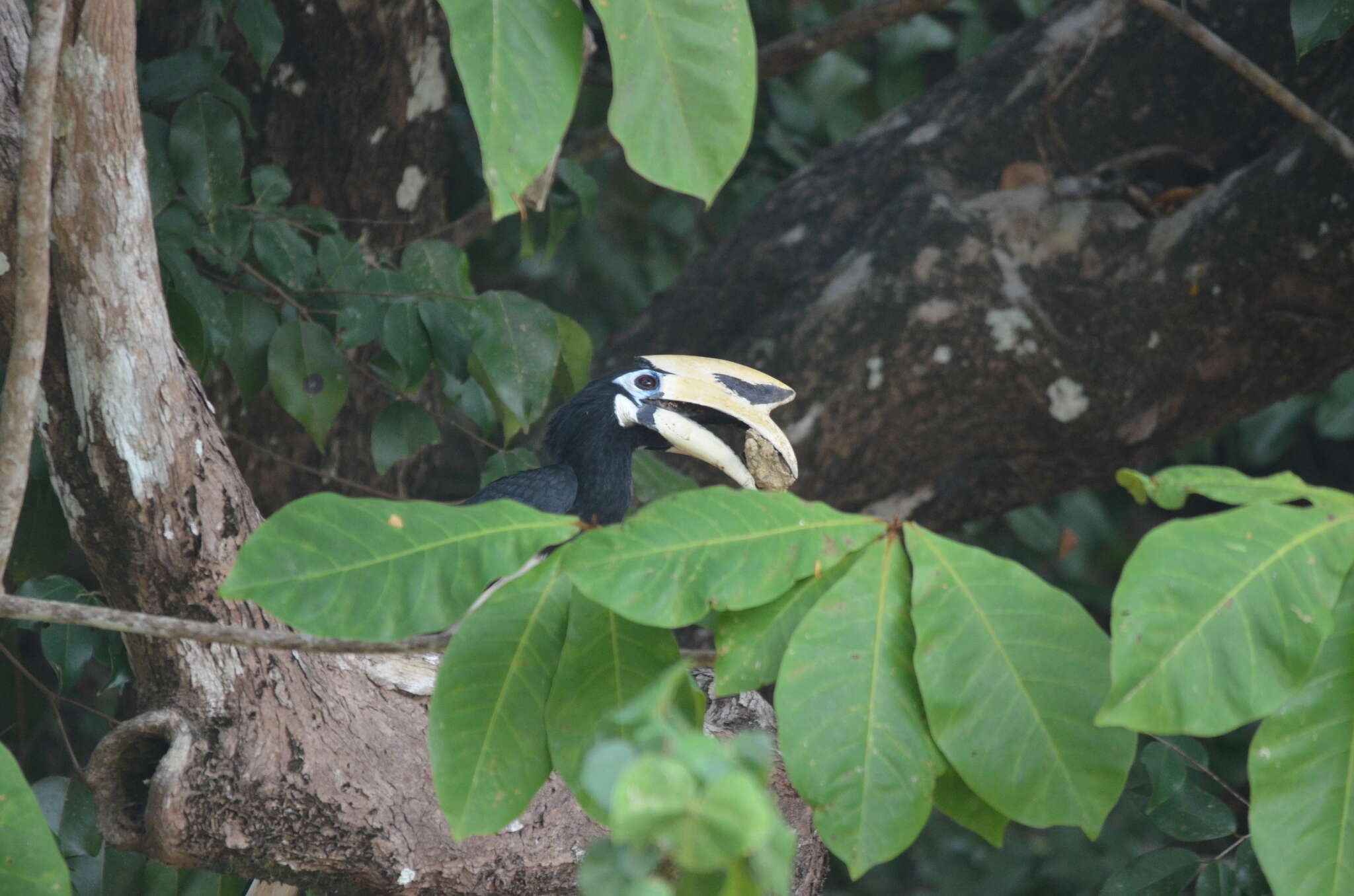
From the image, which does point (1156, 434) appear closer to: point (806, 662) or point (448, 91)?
point (448, 91)

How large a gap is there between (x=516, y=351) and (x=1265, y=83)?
1120 mm

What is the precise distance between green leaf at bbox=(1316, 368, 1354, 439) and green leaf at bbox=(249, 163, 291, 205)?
2390mm

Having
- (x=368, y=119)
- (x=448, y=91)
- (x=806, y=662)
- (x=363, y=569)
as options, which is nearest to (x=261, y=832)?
(x=363, y=569)

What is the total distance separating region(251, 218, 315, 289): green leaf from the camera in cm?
179

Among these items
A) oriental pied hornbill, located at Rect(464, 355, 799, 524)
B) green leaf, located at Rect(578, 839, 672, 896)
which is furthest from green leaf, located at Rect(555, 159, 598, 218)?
green leaf, located at Rect(578, 839, 672, 896)

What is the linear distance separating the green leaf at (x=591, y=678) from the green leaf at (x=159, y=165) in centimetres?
109

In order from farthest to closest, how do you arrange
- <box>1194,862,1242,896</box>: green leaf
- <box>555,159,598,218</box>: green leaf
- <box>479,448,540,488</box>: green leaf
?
<box>555,159,598,218</box>: green leaf, <box>479,448,540,488</box>: green leaf, <box>1194,862,1242,896</box>: green leaf

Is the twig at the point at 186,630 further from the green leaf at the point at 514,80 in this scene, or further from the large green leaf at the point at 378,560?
the green leaf at the point at 514,80

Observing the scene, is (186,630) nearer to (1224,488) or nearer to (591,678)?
(591,678)

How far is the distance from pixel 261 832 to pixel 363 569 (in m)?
0.56

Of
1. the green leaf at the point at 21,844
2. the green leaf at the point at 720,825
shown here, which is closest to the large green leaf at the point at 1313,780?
the green leaf at the point at 720,825

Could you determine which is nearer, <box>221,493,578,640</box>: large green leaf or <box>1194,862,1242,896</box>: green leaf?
<box>221,493,578,640</box>: large green leaf

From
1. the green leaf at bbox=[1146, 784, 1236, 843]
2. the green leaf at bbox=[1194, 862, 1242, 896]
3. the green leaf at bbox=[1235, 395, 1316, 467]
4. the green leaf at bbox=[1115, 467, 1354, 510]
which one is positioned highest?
the green leaf at bbox=[1115, 467, 1354, 510]

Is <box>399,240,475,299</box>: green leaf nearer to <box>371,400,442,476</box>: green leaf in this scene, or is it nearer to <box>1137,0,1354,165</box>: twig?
<box>371,400,442,476</box>: green leaf
